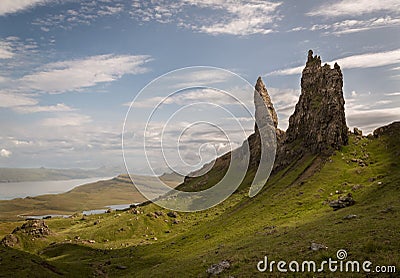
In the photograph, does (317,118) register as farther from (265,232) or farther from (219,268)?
(219,268)

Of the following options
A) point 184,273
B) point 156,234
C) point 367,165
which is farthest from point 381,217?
point 156,234

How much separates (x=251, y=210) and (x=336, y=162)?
162 feet

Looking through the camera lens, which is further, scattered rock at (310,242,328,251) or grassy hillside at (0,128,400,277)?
grassy hillside at (0,128,400,277)

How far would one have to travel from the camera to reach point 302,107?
183750mm

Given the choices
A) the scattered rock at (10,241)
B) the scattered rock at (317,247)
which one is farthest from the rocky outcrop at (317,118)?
the scattered rock at (10,241)

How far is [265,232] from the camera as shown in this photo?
2859 inches

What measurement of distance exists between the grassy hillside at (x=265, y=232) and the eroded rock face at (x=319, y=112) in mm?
9289

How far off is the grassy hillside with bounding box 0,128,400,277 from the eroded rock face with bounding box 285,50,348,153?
9.29 m

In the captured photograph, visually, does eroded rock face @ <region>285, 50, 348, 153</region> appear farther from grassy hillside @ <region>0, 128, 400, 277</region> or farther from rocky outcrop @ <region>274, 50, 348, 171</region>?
grassy hillside @ <region>0, 128, 400, 277</region>

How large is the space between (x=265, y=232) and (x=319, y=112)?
109 m

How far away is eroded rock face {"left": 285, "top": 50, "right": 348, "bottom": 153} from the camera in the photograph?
151500mm

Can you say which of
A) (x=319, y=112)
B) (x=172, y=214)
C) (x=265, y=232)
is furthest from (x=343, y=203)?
(x=172, y=214)

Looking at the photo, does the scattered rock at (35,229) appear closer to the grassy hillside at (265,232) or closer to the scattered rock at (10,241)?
the grassy hillside at (265,232)

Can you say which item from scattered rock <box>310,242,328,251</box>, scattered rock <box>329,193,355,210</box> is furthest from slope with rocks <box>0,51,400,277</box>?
scattered rock <box>329,193,355,210</box>
